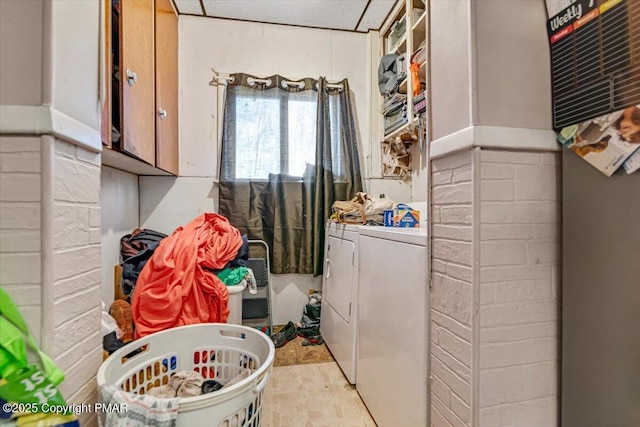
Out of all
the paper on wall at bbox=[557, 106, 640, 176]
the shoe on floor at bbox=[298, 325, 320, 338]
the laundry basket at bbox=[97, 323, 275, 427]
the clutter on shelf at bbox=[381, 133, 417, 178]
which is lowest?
the shoe on floor at bbox=[298, 325, 320, 338]

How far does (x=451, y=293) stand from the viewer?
87 cm

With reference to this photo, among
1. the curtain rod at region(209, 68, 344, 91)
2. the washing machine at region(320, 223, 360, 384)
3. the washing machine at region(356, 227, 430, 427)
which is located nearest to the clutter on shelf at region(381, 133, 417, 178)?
the washing machine at region(320, 223, 360, 384)

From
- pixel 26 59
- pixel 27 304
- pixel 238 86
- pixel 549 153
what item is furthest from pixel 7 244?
pixel 238 86

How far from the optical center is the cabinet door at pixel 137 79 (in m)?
1.38

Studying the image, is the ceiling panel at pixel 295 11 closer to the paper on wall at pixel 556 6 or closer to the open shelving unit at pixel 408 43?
the open shelving unit at pixel 408 43

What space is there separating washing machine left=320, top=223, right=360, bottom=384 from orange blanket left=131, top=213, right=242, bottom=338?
677 mm

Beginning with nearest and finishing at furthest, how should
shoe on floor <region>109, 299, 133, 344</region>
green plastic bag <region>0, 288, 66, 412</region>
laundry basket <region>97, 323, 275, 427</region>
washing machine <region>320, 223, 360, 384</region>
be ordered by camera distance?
1. green plastic bag <region>0, 288, 66, 412</region>
2. laundry basket <region>97, 323, 275, 427</region>
3. shoe on floor <region>109, 299, 133, 344</region>
4. washing machine <region>320, 223, 360, 384</region>

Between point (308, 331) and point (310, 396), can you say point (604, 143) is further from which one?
point (308, 331)

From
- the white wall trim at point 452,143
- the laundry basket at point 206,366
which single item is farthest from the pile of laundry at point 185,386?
the white wall trim at point 452,143

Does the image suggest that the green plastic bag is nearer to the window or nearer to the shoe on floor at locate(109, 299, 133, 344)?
the shoe on floor at locate(109, 299, 133, 344)

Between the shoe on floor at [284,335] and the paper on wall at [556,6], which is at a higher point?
the paper on wall at [556,6]

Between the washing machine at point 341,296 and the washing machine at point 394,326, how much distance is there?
0.08m

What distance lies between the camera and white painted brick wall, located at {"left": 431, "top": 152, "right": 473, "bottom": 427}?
31.7 inches

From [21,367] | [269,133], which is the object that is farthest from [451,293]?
[269,133]
